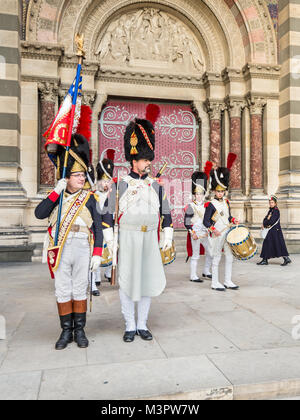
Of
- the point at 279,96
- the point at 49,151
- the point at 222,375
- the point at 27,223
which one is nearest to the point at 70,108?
the point at 49,151

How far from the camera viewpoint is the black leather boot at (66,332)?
3368mm

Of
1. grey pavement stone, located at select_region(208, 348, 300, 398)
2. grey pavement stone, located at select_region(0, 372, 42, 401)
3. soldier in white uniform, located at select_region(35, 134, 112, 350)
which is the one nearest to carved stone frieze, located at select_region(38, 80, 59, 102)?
soldier in white uniform, located at select_region(35, 134, 112, 350)

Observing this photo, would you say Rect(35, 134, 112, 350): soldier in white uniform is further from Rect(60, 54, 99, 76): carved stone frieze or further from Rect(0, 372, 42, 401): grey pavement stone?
Rect(60, 54, 99, 76): carved stone frieze

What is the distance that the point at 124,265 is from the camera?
12.3ft

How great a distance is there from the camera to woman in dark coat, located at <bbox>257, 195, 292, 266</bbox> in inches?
342

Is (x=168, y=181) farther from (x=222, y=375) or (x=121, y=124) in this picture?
(x=222, y=375)

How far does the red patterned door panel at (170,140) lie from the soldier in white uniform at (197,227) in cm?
450

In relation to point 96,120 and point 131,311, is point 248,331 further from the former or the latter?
point 96,120

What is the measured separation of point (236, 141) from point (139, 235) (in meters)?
9.18

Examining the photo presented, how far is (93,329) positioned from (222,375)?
168 centimetres

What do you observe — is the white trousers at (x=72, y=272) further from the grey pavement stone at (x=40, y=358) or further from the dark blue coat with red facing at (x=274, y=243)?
the dark blue coat with red facing at (x=274, y=243)

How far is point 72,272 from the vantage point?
11.6ft

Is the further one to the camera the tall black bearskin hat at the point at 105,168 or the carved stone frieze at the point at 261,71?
the carved stone frieze at the point at 261,71

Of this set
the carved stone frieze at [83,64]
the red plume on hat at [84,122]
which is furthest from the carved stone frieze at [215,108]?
the red plume on hat at [84,122]
